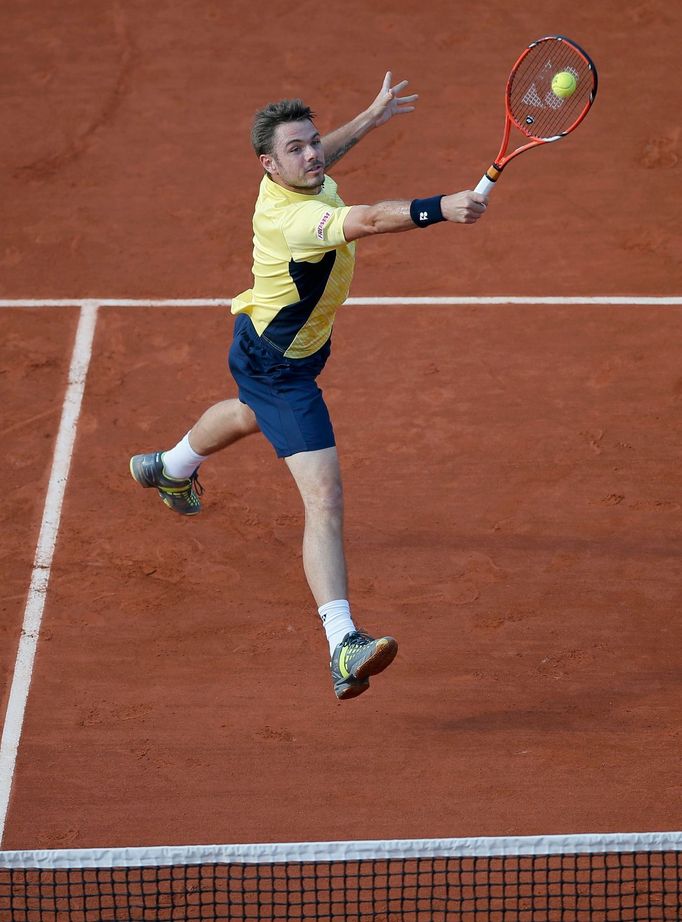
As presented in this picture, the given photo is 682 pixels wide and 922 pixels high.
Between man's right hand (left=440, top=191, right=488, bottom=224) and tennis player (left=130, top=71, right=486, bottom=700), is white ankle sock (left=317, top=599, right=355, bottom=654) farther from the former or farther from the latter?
man's right hand (left=440, top=191, right=488, bottom=224)

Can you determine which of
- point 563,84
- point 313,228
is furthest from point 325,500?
point 563,84

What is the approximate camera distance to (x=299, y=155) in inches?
237

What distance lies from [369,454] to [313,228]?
2690 millimetres

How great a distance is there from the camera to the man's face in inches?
236

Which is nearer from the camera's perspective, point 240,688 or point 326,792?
point 326,792

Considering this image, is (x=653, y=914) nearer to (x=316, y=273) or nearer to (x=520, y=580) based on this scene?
(x=520, y=580)

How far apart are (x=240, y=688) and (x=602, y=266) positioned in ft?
15.5

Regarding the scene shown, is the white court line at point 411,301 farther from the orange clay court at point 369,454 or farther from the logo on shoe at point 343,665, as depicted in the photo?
the logo on shoe at point 343,665

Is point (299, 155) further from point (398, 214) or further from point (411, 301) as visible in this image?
point (411, 301)

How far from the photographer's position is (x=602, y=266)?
32.2 feet

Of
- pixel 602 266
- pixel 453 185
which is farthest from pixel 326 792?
pixel 453 185

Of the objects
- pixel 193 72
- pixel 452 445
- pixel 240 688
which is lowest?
pixel 240 688

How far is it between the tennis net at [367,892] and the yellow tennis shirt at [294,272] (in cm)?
242

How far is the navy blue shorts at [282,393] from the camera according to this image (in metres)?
6.30
